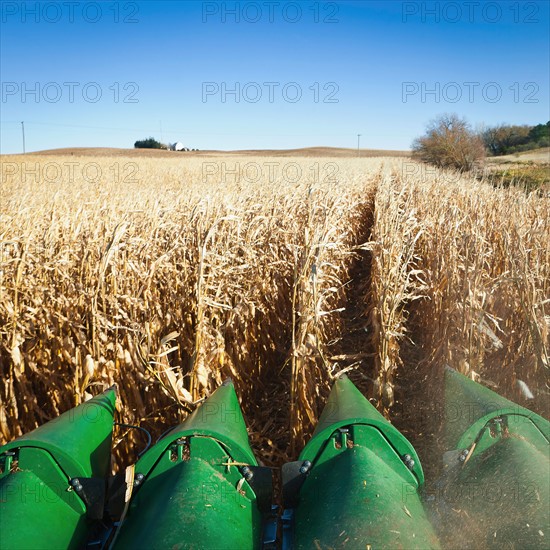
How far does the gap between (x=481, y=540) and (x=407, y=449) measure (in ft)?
1.30

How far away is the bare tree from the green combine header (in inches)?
1157

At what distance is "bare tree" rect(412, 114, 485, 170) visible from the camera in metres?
30.4

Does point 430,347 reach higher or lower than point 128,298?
lower

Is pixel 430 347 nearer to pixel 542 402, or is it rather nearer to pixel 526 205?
pixel 542 402

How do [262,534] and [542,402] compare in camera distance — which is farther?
[542,402]

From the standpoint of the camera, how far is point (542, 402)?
3.71 m

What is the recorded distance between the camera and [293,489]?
198 cm

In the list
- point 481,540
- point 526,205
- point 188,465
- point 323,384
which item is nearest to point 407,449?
point 481,540

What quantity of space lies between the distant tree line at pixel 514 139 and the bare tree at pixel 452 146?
11711 mm

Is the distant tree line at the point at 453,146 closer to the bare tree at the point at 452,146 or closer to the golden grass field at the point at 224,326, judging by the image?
the bare tree at the point at 452,146

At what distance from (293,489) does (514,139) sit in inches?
2154

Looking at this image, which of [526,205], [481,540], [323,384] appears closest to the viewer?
[481,540]

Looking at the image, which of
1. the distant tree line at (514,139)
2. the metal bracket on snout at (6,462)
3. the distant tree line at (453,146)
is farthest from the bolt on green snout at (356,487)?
the distant tree line at (514,139)

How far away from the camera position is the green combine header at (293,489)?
160 cm
